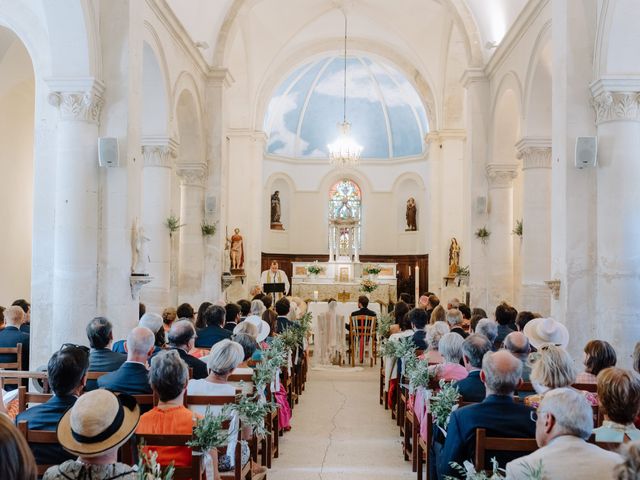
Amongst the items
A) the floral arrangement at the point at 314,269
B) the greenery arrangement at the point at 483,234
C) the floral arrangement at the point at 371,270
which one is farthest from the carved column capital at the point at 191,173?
the floral arrangement at the point at 371,270

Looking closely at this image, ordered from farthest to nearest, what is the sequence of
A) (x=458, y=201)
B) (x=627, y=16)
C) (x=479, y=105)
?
(x=458, y=201) < (x=479, y=105) < (x=627, y=16)

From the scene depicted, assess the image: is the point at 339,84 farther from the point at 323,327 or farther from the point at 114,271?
the point at 114,271

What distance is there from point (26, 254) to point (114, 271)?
5936 mm

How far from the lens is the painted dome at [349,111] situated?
943 inches

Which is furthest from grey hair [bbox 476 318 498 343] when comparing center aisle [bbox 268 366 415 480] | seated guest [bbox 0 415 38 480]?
seated guest [bbox 0 415 38 480]

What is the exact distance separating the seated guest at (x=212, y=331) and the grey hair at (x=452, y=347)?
110 inches

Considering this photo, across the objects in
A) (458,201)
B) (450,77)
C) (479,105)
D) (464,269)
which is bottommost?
(464,269)

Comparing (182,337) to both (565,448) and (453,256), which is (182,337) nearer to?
(565,448)

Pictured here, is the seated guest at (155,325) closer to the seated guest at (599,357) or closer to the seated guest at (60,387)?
the seated guest at (60,387)

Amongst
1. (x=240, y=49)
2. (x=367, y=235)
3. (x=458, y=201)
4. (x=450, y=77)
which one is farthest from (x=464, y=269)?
(x=367, y=235)

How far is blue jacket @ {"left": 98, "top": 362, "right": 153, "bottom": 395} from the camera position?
15.0 feet

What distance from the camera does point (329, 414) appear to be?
895 centimetres

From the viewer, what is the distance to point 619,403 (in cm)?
328

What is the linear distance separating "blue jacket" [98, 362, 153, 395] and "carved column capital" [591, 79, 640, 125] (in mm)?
6753
